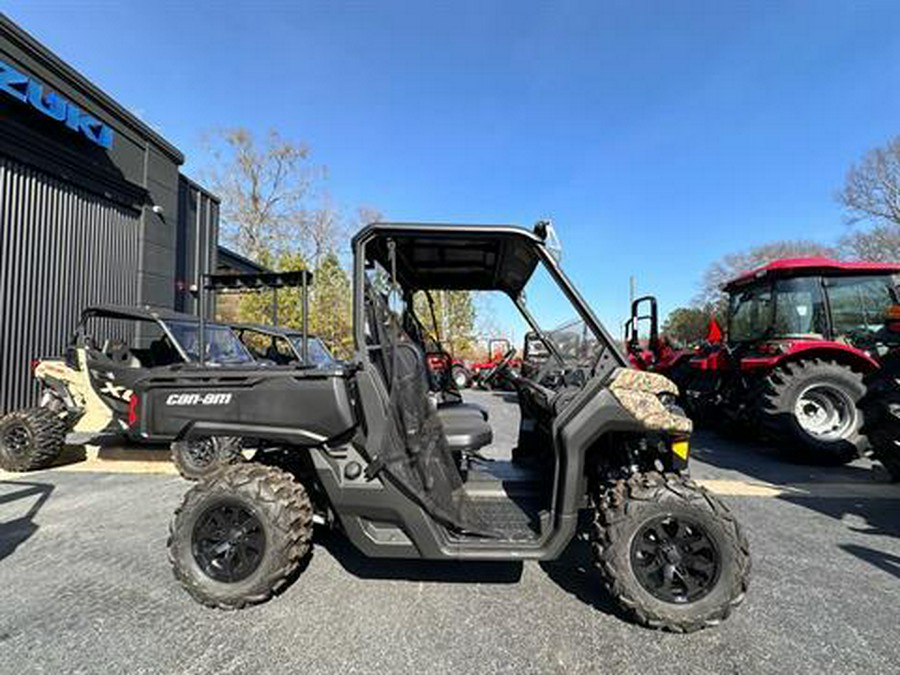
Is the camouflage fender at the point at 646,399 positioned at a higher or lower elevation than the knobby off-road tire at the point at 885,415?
higher

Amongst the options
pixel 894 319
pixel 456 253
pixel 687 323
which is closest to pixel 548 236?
pixel 456 253

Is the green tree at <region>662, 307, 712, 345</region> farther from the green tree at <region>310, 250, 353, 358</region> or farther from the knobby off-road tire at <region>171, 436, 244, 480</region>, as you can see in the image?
the knobby off-road tire at <region>171, 436, 244, 480</region>

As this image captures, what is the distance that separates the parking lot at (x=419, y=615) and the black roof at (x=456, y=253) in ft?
6.06

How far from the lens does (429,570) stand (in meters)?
2.96

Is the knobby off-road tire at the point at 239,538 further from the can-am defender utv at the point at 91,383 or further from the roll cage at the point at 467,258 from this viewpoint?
the can-am defender utv at the point at 91,383

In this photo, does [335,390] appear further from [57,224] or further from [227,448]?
[57,224]

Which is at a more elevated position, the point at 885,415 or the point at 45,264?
the point at 45,264

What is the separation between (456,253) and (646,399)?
1.54m

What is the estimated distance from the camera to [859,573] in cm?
295

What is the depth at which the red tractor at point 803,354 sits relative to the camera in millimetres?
5887

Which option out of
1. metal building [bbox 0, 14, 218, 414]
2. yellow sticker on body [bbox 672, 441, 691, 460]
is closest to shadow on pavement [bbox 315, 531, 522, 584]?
yellow sticker on body [bbox 672, 441, 691, 460]

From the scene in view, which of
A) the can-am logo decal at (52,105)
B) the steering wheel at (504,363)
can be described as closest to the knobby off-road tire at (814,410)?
the steering wheel at (504,363)

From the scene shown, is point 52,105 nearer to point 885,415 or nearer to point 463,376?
point 463,376

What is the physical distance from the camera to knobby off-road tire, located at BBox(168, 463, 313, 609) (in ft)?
8.20
